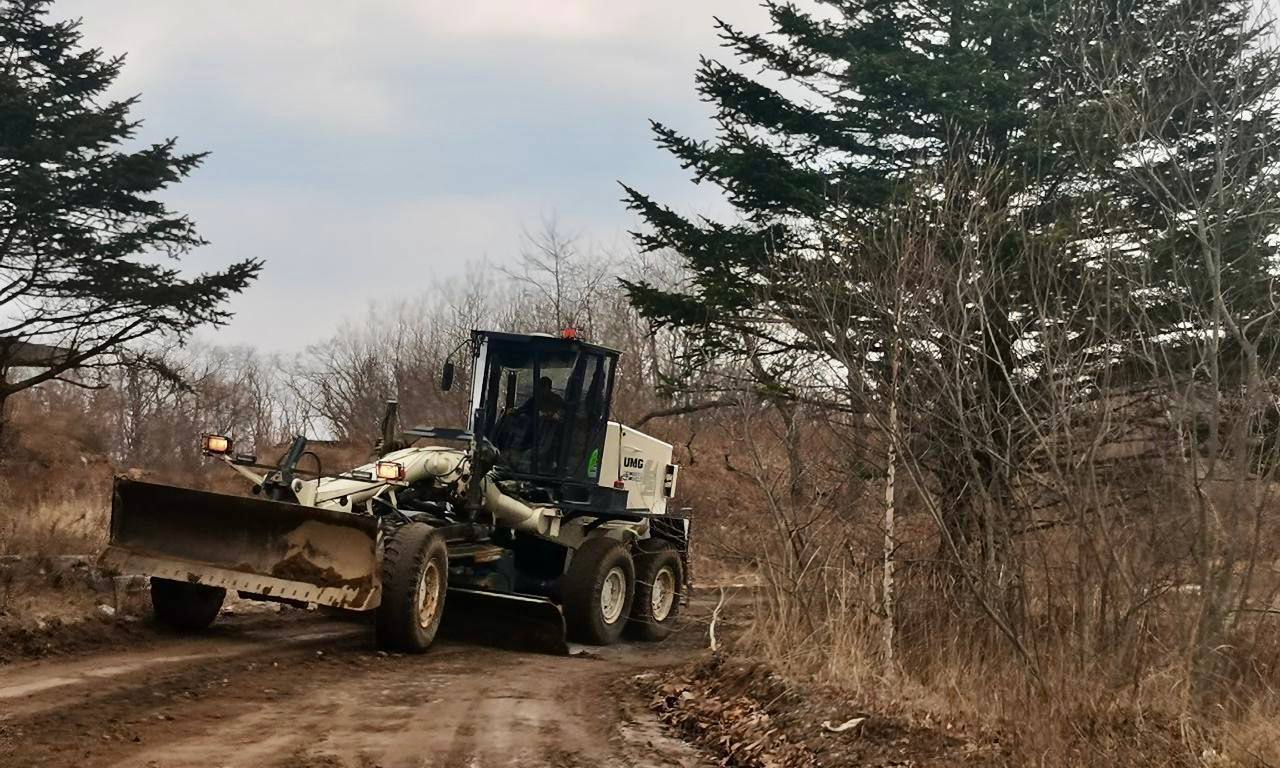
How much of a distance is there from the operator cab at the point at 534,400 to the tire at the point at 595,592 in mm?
878

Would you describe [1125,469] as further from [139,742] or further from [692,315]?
[692,315]

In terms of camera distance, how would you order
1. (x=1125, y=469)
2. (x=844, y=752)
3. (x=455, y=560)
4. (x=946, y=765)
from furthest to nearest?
(x=455, y=560) < (x=1125, y=469) < (x=844, y=752) < (x=946, y=765)

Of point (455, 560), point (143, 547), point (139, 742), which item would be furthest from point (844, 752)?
point (143, 547)

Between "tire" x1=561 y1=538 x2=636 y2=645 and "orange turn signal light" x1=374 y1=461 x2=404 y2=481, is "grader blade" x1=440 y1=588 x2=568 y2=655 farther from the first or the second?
"orange turn signal light" x1=374 y1=461 x2=404 y2=481

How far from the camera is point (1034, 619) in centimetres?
856

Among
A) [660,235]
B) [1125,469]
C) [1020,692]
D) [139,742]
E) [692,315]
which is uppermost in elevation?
[660,235]

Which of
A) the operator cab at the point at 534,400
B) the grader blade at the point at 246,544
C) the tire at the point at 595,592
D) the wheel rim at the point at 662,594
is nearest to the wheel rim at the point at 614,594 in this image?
the tire at the point at 595,592

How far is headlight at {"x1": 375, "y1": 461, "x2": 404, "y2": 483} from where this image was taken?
37.0 feet

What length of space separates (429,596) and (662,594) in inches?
173

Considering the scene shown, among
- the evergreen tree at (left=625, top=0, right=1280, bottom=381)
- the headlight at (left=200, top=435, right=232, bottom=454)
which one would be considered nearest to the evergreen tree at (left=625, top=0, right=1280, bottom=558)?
the evergreen tree at (left=625, top=0, right=1280, bottom=381)

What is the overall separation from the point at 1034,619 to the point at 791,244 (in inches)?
329

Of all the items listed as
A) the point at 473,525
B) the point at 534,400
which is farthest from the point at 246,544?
the point at 534,400

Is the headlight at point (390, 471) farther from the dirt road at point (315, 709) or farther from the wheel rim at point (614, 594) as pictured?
the wheel rim at point (614, 594)

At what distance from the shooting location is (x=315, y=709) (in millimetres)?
8586
